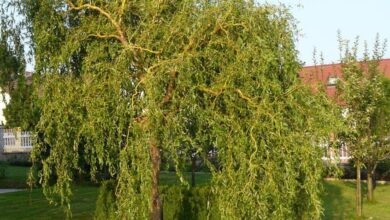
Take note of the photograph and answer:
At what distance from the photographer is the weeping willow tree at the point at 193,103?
7.16m

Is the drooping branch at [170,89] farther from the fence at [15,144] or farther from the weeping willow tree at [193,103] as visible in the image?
the fence at [15,144]

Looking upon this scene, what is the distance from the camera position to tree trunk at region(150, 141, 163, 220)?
7.92 m

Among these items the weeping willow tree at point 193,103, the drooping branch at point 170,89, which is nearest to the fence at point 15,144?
the weeping willow tree at point 193,103

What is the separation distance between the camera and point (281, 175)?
7105mm

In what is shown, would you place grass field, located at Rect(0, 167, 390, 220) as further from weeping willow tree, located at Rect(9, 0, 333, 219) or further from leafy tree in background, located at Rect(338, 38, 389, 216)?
weeping willow tree, located at Rect(9, 0, 333, 219)

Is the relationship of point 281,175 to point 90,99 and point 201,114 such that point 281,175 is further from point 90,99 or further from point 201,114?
point 90,99

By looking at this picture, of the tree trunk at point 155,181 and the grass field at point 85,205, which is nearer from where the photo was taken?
the tree trunk at point 155,181

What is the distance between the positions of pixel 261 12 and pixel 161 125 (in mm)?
2144

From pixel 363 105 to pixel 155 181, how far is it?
822 centimetres

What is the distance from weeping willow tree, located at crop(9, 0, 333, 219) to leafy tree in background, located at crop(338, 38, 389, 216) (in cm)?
733

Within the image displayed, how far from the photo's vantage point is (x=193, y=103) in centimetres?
744

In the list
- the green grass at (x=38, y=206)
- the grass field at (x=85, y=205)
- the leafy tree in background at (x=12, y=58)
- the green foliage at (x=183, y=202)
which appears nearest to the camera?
the leafy tree in background at (x=12, y=58)

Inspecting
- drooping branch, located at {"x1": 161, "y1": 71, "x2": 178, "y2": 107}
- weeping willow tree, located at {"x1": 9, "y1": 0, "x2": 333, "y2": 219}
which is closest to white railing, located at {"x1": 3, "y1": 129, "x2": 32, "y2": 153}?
weeping willow tree, located at {"x1": 9, "y1": 0, "x2": 333, "y2": 219}

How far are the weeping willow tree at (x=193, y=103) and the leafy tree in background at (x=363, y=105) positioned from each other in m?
7.33
